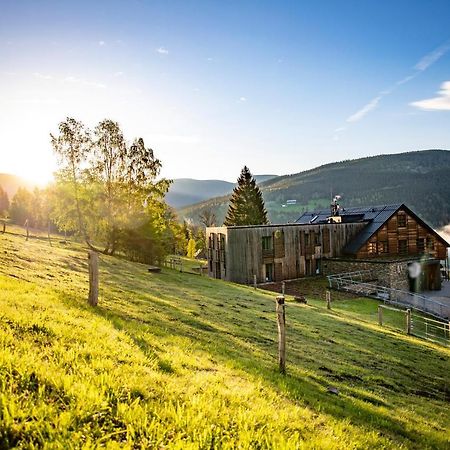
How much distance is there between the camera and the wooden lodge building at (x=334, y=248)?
144ft

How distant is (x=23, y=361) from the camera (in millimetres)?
5684

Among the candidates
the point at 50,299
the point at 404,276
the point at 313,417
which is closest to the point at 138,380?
the point at 313,417

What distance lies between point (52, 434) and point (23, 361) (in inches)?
73.4

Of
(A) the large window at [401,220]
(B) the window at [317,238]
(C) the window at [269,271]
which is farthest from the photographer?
(A) the large window at [401,220]

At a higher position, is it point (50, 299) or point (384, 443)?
point (50, 299)

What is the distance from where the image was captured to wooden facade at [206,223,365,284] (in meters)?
43.6

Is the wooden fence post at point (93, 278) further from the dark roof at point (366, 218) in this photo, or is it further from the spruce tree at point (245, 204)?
the spruce tree at point (245, 204)

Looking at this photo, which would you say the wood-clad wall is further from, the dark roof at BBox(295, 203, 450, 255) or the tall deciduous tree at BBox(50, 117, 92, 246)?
the tall deciduous tree at BBox(50, 117, 92, 246)

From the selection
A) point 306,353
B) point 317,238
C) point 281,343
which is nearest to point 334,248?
point 317,238

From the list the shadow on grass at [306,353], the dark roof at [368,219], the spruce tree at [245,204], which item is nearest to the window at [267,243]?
→ the dark roof at [368,219]

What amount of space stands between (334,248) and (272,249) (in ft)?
34.9

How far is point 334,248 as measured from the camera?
165ft

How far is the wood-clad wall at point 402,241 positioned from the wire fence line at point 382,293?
5047mm

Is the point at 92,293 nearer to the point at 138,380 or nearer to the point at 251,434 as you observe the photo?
the point at 138,380
